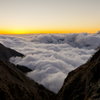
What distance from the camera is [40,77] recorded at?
14912 centimetres

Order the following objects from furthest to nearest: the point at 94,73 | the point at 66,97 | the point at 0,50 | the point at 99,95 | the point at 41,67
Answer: the point at 41,67, the point at 0,50, the point at 66,97, the point at 94,73, the point at 99,95

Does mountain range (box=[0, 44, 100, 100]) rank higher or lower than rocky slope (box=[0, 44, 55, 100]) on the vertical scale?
higher

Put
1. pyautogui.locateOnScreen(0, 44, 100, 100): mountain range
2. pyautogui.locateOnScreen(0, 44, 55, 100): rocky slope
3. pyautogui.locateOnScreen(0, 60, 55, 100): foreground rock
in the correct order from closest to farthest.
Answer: pyautogui.locateOnScreen(0, 44, 100, 100): mountain range < pyautogui.locateOnScreen(0, 60, 55, 100): foreground rock < pyautogui.locateOnScreen(0, 44, 55, 100): rocky slope

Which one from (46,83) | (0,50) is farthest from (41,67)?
(0,50)

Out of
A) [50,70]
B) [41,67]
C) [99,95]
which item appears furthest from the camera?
[41,67]

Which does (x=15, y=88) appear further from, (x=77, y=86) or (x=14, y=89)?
(x=77, y=86)

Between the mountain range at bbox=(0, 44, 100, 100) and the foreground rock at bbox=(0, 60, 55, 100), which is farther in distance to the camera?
the foreground rock at bbox=(0, 60, 55, 100)

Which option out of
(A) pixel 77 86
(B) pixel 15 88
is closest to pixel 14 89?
(B) pixel 15 88

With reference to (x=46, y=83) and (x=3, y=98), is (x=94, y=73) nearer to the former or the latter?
(x=3, y=98)

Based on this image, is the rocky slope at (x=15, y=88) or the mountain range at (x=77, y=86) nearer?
the mountain range at (x=77, y=86)

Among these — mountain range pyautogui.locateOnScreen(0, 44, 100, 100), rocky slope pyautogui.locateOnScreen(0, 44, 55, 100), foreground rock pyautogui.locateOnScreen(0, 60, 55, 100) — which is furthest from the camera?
rocky slope pyautogui.locateOnScreen(0, 44, 55, 100)

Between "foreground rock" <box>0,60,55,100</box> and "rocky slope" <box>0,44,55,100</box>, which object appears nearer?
"foreground rock" <box>0,60,55,100</box>

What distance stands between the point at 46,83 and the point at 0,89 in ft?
401

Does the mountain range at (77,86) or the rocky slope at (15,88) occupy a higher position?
the mountain range at (77,86)
